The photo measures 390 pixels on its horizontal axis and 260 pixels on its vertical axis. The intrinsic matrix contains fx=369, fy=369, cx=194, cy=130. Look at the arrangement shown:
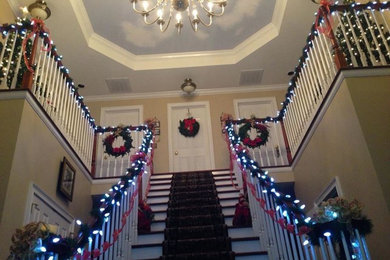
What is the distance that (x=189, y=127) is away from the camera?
9844mm

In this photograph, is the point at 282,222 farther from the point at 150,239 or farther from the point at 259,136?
the point at 259,136

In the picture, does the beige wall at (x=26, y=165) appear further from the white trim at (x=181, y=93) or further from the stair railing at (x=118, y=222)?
the white trim at (x=181, y=93)

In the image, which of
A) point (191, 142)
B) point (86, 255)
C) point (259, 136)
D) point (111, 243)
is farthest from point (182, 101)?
point (86, 255)

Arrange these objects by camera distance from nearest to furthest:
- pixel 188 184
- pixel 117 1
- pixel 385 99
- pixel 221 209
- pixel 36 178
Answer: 1. pixel 385 99
2. pixel 36 178
3. pixel 221 209
4. pixel 188 184
5. pixel 117 1

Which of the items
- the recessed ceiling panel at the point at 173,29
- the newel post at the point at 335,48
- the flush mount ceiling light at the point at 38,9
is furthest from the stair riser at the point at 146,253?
the recessed ceiling panel at the point at 173,29

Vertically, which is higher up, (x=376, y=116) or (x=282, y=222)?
(x=376, y=116)

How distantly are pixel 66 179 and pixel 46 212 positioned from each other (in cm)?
74

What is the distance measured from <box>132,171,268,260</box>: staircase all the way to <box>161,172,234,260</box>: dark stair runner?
4 centimetres

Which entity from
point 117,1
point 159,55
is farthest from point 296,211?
point 159,55

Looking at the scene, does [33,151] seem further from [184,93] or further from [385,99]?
[184,93]

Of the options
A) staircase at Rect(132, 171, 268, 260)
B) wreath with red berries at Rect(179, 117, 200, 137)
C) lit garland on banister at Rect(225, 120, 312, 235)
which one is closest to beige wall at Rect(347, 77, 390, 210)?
lit garland on banister at Rect(225, 120, 312, 235)

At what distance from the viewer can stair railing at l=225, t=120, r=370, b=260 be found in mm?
2686

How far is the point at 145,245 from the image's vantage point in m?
4.57

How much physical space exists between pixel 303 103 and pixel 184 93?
4698 mm
